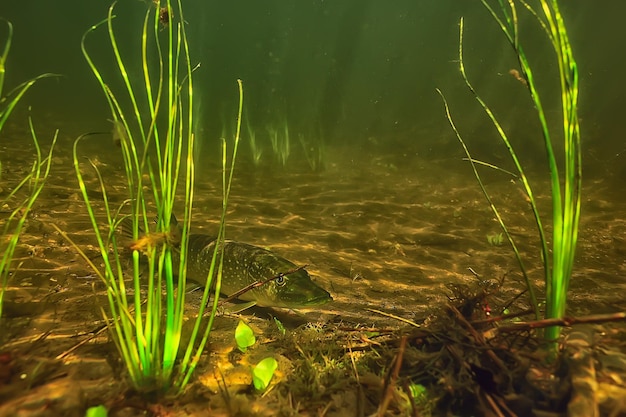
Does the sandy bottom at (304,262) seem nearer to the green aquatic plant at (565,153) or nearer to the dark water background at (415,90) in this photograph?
the green aquatic plant at (565,153)

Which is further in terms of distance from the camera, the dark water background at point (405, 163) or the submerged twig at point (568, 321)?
the dark water background at point (405, 163)

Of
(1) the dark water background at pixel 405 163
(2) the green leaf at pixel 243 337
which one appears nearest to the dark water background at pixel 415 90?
(1) the dark water background at pixel 405 163

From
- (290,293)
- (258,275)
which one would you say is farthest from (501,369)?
(258,275)

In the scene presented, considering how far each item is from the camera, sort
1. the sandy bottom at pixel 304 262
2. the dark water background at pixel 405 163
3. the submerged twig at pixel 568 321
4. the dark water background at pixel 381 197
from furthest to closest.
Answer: the dark water background at pixel 405 163 → the dark water background at pixel 381 197 → the sandy bottom at pixel 304 262 → the submerged twig at pixel 568 321

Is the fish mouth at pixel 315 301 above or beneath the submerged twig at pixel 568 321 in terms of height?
beneath

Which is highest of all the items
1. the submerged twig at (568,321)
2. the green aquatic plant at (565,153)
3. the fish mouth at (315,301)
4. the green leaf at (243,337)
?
the green aquatic plant at (565,153)

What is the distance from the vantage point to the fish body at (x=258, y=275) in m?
3.32

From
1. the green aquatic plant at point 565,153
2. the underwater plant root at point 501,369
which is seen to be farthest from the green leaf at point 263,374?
the green aquatic plant at point 565,153

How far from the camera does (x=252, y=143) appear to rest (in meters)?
17.8

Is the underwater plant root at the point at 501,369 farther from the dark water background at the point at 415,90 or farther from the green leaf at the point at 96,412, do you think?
the dark water background at the point at 415,90

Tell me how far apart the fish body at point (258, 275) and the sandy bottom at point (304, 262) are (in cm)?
21

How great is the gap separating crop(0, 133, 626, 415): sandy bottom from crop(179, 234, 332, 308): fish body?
215 millimetres

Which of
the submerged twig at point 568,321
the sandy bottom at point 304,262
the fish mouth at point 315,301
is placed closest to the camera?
the submerged twig at point 568,321

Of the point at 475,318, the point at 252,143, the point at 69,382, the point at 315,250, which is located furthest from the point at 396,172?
the point at 69,382
